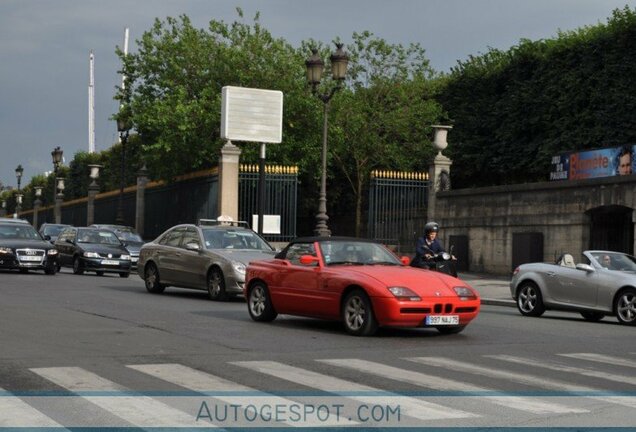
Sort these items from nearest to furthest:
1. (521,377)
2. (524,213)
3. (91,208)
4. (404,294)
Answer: (521,377), (404,294), (524,213), (91,208)

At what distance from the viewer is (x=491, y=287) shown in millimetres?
28781

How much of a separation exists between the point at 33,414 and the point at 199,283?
1405cm

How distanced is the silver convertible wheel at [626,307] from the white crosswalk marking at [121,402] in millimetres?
10949

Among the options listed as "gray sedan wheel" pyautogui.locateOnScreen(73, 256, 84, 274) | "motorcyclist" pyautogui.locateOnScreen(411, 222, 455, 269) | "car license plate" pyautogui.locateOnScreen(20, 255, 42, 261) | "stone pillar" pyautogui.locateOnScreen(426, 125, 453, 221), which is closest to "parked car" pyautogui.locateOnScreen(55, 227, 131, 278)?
"gray sedan wheel" pyautogui.locateOnScreen(73, 256, 84, 274)

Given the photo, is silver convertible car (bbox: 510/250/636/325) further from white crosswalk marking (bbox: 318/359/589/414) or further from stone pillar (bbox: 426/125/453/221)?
stone pillar (bbox: 426/125/453/221)

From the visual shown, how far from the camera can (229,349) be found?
12.5m

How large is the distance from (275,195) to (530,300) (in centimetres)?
1974

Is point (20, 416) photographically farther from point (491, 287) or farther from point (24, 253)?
point (24, 253)


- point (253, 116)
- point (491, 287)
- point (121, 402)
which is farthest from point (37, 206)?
point (121, 402)

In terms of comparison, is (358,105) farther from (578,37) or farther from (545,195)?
(545,195)

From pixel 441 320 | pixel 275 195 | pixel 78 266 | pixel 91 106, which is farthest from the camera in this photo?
pixel 91 106

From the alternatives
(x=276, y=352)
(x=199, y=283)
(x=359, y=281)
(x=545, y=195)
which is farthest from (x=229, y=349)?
(x=545, y=195)

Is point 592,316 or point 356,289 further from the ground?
point 356,289

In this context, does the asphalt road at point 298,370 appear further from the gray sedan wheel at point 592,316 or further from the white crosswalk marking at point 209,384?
the gray sedan wheel at point 592,316
